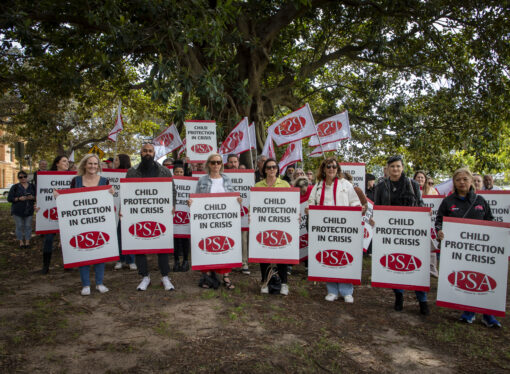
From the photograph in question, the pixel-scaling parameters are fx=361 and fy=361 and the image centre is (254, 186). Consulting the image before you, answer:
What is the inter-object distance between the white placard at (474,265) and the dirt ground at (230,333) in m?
0.32

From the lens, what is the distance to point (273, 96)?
14.1 metres

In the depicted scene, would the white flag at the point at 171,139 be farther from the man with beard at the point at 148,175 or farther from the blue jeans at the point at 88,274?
the blue jeans at the point at 88,274

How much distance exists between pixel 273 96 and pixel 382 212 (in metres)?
10.0

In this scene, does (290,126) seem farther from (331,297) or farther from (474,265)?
A: (474,265)

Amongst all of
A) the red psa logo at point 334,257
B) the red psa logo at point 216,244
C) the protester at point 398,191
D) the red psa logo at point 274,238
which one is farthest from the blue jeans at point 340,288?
the red psa logo at point 216,244

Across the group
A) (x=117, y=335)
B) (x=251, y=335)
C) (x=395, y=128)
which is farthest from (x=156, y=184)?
(x=395, y=128)

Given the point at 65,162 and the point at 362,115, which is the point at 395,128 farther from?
the point at 65,162

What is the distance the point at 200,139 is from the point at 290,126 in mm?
2238

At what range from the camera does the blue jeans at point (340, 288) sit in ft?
17.2

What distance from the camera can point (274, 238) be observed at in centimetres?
538

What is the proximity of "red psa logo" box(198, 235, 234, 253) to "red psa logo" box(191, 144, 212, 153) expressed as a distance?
3863 mm

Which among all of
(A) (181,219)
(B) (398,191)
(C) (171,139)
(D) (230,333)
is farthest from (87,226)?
(C) (171,139)

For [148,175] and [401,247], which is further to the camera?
[148,175]

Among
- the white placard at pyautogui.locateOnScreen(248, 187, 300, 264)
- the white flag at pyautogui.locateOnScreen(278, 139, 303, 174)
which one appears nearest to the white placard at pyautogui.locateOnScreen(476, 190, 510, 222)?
the white flag at pyautogui.locateOnScreen(278, 139, 303, 174)
